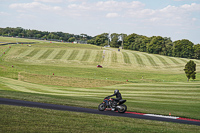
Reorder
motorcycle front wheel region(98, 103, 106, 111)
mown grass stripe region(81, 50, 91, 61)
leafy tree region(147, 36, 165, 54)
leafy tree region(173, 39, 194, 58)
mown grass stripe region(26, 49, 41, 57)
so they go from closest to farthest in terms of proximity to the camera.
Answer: motorcycle front wheel region(98, 103, 106, 111) < mown grass stripe region(81, 50, 91, 61) < mown grass stripe region(26, 49, 41, 57) < leafy tree region(173, 39, 194, 58) < leafy tree region(147, 36, 165, 54)

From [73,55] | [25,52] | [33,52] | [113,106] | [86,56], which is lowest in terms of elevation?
[113,106]

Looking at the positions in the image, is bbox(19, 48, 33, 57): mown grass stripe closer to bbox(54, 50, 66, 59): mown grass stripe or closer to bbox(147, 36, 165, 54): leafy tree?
bbox(54, 50, 66, 59): mown grass stripe

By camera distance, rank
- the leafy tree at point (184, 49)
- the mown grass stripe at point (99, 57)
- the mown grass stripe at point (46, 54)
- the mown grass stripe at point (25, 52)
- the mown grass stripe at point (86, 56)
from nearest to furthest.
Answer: the mown grass stripe at point (46, 54) → the mown grass stripe at point (25, 52) → the mown grass stripe at point (86, 56) → the mown grass stripe at point (99, 57) → the leafy tree at point (184, 49)

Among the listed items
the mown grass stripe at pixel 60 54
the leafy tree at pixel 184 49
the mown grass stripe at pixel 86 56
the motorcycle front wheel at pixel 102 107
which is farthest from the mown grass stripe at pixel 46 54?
the leafy tree at pixel 184 49

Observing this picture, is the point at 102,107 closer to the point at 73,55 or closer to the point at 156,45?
the point at 73,55

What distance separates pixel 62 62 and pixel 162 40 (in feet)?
333

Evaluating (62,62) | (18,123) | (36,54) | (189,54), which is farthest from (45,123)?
(189,54)

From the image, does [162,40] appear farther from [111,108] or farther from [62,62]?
[111,108]

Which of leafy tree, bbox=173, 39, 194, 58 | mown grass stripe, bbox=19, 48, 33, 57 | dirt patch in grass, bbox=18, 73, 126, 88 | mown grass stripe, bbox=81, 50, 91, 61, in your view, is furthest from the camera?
leafy tree, bbox=173, 39, 194, 58

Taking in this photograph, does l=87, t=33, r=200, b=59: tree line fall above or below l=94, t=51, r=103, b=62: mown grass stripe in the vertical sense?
above

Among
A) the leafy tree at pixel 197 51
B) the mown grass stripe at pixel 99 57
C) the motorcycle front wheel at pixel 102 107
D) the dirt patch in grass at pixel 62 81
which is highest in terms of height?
the leafy tree at pixel 197 51

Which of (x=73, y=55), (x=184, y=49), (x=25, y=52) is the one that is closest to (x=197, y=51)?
(x=184, y=49)

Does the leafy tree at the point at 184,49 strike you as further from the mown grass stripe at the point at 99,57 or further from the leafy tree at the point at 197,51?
the mown grass stripe at the point at 99,57

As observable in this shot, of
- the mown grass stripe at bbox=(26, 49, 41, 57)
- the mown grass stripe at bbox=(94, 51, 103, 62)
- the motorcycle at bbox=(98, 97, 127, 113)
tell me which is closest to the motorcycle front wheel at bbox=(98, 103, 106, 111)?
the motorcycle at bbox=(98, 97, 127, 113)
